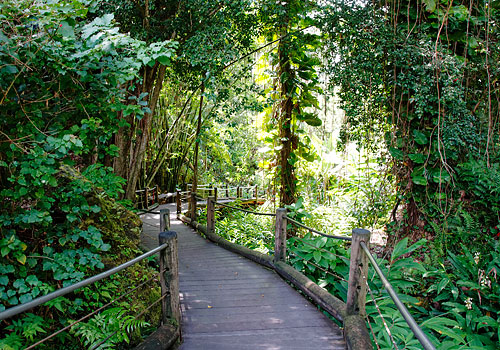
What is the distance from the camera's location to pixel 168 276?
2854 millimetres

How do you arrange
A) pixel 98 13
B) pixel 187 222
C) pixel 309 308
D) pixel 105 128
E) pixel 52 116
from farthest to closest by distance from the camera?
pixel 187 222
pixel 98 13
pixel 309 308
pixel 105 128
pixel 52 116

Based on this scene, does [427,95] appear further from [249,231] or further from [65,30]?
[249,231]

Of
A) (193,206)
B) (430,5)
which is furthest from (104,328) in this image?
(193,206)

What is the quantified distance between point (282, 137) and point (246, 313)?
14.2 ft

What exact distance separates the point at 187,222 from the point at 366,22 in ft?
23.1

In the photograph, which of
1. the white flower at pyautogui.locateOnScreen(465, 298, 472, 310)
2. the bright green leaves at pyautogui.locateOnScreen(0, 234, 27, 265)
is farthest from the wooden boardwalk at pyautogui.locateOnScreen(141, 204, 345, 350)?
the white flower at pyautogui.locateOnScreen(465, 298, 472, 310)

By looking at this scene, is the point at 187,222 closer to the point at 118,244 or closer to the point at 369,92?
the point at 118,244

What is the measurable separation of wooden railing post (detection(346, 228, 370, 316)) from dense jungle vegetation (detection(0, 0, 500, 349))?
12cm

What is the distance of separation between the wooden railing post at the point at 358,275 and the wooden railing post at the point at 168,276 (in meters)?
1.58

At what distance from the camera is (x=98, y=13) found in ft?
18.7

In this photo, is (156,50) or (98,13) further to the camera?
(98,13)

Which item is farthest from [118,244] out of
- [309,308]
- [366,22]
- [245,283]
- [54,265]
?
[366,22]

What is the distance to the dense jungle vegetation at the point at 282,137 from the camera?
2.71m

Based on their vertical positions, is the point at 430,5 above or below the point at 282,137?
above
